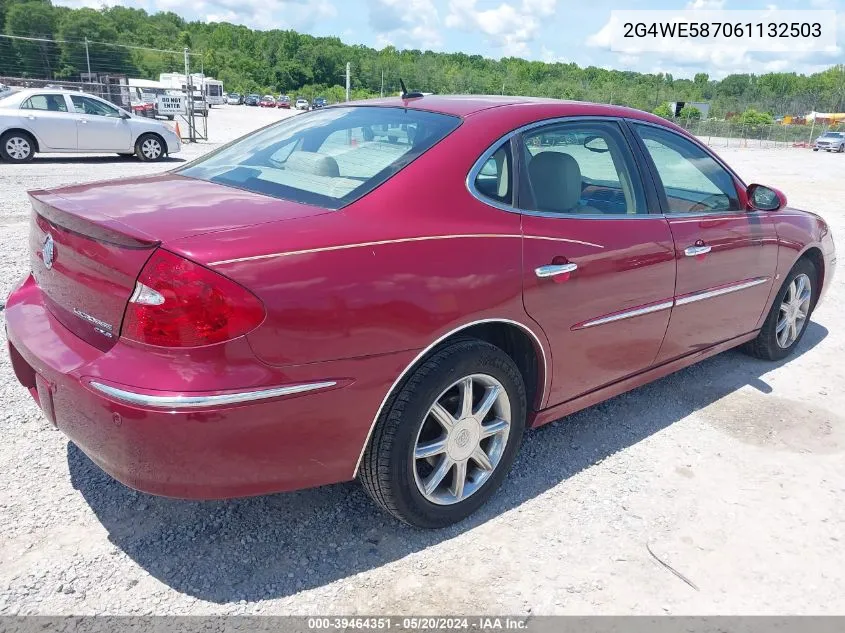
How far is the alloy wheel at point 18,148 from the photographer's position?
13609mm

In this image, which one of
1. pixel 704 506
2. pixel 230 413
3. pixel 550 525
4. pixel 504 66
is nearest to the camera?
pixel 230 413

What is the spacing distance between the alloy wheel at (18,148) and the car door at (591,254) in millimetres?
13831

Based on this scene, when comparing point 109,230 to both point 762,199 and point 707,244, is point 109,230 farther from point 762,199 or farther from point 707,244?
point 762,199

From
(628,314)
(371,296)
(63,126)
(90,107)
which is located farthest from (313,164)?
(90,107)

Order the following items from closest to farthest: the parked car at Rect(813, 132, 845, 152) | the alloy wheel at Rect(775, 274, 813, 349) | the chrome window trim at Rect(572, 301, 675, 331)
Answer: the chrome window trim at Rect(572, 301, 675, 331) < the alloy wheel at Rect(775, 274, 813, 349) < the parked car at Rect(813, 132, 845, 152)

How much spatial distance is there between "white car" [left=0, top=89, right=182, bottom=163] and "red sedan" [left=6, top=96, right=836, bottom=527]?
1260 cm

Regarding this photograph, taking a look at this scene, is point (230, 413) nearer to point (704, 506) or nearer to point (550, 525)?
point (550, 525)

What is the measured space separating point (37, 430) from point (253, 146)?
1.73m

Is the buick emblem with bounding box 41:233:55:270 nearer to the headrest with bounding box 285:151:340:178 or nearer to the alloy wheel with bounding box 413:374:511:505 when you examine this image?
the headrest with bounding box 285:151:340:178

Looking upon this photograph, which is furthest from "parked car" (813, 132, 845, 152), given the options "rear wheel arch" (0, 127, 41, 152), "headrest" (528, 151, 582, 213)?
"headrest" (528, 151, 582, 213)

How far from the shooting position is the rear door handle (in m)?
3.47

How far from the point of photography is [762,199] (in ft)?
13.3

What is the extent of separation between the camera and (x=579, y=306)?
2.96m

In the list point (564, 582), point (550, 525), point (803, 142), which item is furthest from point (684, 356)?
point (803, 142)
